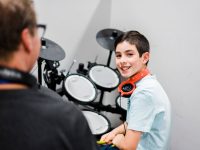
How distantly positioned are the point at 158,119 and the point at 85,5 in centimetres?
155

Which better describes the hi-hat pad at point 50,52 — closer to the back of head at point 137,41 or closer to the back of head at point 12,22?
the back of head at point 137,41

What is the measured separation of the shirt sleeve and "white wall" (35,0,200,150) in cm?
94

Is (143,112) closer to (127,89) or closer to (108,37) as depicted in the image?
(127,89)

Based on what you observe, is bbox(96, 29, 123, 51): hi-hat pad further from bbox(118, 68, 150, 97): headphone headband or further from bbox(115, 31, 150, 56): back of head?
bbox(118, 68, 150, 97): headphone headband

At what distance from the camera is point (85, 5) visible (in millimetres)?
2506

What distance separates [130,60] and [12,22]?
3.28ft

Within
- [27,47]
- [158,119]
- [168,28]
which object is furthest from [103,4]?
[27,47]

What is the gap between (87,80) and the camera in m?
2.10

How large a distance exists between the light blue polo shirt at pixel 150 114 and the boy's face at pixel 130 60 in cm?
13

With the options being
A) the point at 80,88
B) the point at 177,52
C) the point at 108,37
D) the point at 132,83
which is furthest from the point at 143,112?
the point at 108,37

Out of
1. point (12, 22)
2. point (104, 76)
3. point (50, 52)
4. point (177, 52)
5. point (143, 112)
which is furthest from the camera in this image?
point (104, 76)

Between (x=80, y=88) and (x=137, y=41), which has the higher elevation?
(x=137, y=41)

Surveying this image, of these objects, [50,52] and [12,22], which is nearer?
[12,22]

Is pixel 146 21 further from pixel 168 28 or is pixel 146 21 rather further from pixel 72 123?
→ pixel 72 123
